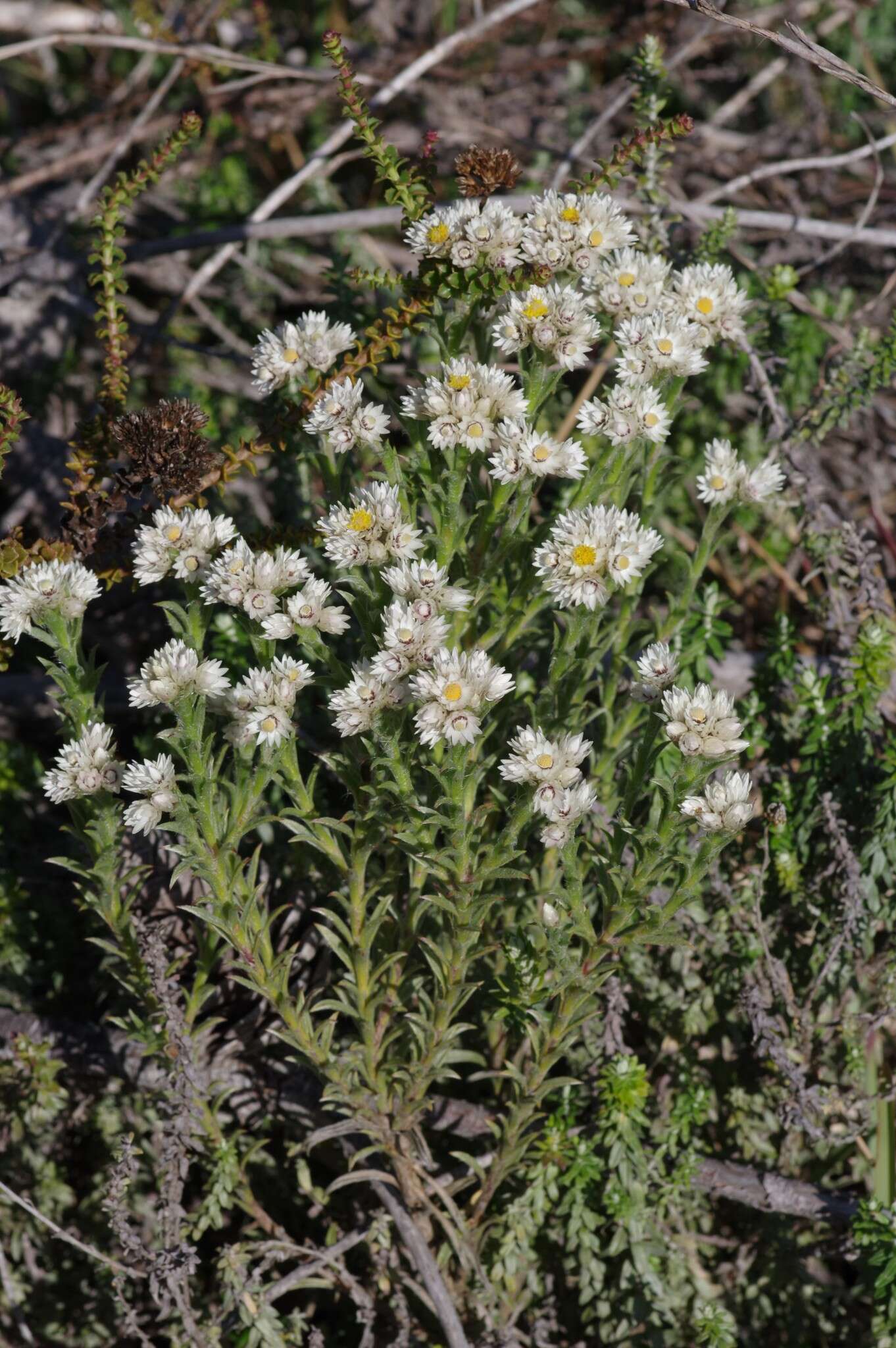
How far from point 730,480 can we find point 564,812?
0.83 m

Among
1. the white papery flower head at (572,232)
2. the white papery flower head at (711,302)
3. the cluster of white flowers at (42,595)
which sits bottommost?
the cluster of white flowers at (42,595)

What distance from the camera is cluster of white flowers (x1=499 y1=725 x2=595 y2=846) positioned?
1.69 meters

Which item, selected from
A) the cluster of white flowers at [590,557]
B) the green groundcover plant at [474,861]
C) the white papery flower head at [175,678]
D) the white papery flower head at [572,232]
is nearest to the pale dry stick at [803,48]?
the green groundcover plant at [474,861]

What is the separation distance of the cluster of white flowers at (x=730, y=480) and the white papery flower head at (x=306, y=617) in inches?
30.9

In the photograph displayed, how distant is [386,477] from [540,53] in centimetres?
357

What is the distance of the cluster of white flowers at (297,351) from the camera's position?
2.10 metres

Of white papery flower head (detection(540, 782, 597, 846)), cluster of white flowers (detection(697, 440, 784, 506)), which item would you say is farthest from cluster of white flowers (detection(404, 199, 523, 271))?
white papery flower head (detection(540, 782, 597, 846))

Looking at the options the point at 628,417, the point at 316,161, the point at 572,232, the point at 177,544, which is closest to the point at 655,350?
the point at 628,417

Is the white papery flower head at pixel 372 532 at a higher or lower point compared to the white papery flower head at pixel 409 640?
higher

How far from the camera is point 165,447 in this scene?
1.98 metres

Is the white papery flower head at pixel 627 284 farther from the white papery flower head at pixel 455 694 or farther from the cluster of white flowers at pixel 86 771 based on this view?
the cluster of white flowers at pixel 86 771

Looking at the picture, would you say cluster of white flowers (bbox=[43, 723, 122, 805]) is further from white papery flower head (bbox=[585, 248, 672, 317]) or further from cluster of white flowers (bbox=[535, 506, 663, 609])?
white papery flower head (bbox=[585, 248, 672, 317])

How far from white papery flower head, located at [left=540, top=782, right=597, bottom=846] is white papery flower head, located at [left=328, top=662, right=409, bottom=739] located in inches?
10.9

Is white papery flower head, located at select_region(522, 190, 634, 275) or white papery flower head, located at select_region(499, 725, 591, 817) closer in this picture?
white papery flower head, located at select_region(499, 725, 591, 817)
